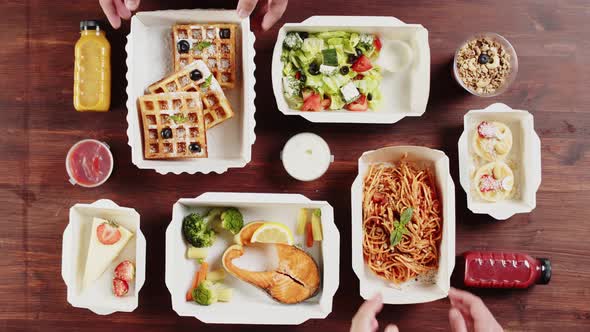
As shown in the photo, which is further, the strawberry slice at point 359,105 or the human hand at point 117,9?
the strawberry slice at point 359,105

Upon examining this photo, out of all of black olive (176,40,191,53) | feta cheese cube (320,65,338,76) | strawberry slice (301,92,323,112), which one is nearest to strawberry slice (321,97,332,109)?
strawberry slice (301,92,323,112)

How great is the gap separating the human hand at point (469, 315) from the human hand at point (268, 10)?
5.24ft

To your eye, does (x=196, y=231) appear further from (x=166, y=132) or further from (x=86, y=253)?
(x=86, y=253)

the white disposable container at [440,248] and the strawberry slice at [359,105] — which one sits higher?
the strawberry slice at [359,105]

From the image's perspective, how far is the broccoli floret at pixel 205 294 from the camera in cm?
250

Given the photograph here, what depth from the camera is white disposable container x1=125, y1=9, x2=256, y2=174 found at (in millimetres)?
2484

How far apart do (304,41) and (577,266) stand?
1.87 meters

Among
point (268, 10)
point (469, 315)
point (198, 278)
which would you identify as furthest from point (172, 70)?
point (469, 315)

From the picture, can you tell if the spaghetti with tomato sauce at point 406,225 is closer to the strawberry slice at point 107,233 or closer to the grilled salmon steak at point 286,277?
the grilled salmon steak at point 286,277

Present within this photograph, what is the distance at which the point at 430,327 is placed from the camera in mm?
2711

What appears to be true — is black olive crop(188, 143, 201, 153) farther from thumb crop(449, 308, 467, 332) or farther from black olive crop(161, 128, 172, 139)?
thumb crop(449, 308, 467, 332)

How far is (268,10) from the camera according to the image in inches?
98.7

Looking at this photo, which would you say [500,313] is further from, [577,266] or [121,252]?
[121,252]

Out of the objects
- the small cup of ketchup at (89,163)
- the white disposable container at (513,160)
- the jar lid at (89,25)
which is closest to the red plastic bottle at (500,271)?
the white disposable container at (513,160)
